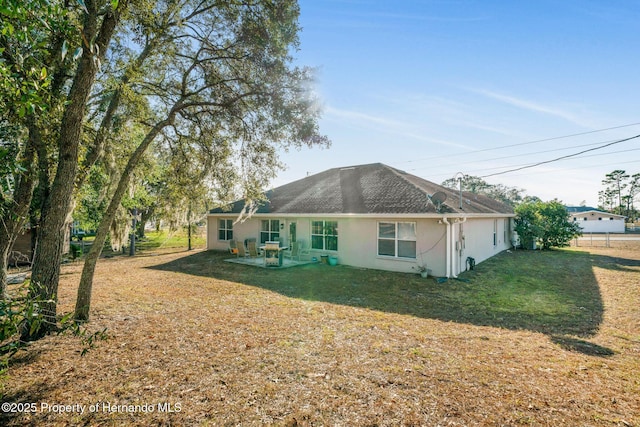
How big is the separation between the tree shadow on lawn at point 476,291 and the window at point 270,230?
3.09 meters

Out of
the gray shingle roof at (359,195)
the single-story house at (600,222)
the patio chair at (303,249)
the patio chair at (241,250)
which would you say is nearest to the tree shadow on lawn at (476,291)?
the patio chair at (303,249)

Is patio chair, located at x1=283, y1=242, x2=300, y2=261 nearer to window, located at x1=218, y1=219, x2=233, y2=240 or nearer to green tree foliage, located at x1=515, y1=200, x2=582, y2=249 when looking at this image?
window, located at x1=218, y1=219, x2=233, y2=240

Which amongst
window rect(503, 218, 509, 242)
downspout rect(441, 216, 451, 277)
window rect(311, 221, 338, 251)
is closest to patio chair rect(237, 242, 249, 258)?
window rect(311, 221, 338, 251)

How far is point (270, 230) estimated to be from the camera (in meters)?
16.4

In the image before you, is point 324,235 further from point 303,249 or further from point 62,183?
point 62,183

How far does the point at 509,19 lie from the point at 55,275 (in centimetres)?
1297

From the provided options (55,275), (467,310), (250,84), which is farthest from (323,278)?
(55,275)

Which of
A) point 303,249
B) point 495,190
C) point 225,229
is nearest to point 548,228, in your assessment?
point 303,249

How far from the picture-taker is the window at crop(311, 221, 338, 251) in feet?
45.6

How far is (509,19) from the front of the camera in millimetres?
8820

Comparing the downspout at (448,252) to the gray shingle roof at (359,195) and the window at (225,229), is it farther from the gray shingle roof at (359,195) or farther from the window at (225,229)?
the window at (225,229)

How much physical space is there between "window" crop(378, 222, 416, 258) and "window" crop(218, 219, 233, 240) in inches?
405

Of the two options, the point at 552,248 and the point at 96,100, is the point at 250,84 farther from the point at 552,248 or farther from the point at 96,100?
the point at 552,248

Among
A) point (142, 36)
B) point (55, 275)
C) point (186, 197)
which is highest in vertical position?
point (142, 36)
